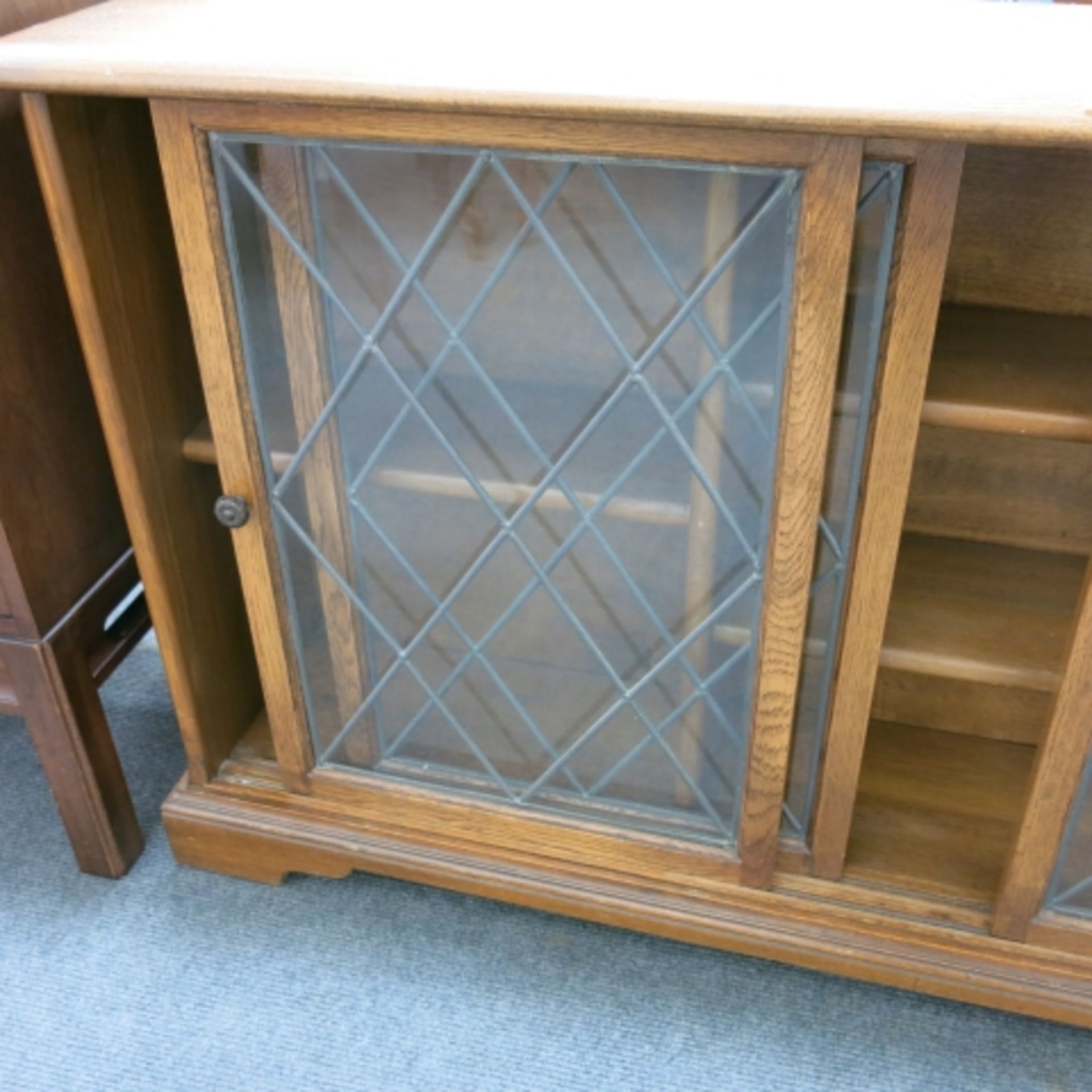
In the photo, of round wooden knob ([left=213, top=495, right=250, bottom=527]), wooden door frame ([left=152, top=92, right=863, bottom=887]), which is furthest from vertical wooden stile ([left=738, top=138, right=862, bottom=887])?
round wooden knob ([left=213, top=495, right=250, bottom=527])

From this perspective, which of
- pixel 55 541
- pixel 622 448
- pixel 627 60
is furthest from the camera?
pixel 55 541

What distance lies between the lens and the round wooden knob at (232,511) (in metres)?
0.80

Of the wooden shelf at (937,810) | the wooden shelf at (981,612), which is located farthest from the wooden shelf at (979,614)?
the wooden shelf at (937,810)

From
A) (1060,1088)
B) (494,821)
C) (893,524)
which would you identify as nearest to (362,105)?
(893,524)

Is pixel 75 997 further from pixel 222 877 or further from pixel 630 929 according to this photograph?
pixel 630 929

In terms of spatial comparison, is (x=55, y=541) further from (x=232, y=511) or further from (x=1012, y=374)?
(x=1012, y=374)

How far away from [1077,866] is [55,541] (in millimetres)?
809

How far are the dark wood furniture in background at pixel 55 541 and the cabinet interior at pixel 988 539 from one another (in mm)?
628

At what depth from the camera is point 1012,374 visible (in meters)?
0.69

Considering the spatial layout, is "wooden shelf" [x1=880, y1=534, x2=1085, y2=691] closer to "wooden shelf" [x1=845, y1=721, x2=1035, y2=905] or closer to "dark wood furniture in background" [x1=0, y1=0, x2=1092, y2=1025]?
"dark wood furniture in background" [x1=0, y1=0, x2=1092, y2=1025]

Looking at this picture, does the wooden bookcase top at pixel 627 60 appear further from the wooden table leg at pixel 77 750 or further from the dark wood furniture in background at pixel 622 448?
the wooden table leg at pixel 77 750

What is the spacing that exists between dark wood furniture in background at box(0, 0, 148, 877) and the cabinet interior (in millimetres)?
628

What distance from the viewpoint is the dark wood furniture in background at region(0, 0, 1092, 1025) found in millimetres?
611

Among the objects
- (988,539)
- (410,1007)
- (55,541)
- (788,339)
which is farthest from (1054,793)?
(55,541)
